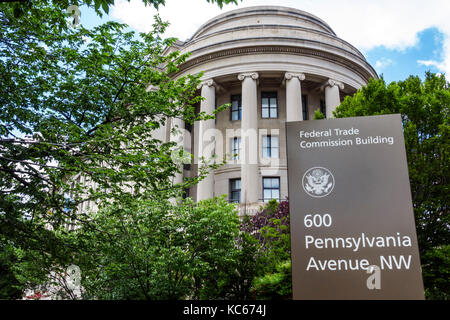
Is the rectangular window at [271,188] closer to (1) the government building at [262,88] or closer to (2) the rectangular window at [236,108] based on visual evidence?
(1) the government building at [262,88]

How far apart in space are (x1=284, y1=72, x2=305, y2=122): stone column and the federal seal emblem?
22.1 m

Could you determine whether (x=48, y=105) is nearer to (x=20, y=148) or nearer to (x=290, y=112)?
(x=20, y=148)

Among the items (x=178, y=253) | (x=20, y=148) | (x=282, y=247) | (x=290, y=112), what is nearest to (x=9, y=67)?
(x=20, y=148)

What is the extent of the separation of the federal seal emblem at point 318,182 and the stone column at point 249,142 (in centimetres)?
1979

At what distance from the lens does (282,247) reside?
37.6 ft

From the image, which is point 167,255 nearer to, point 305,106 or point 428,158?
point 428,158

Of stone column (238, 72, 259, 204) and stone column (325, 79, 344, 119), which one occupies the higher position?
stone column (325, 79, 344, 119)

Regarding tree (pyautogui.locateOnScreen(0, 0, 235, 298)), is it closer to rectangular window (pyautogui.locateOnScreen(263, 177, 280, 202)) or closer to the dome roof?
rectangular window (pyautogui.locateOnScreen(263, 177, 280, 202))

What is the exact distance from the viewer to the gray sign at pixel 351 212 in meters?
4.74

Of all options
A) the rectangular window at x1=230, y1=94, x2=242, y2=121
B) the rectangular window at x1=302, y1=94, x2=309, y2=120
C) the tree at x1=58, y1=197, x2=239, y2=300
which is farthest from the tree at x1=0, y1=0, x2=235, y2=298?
the rectangular window at x1=302, y1=94, x2=309, y2=120

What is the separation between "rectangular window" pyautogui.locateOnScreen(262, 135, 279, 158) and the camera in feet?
97.3

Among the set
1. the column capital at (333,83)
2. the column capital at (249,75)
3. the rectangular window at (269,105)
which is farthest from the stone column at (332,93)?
the column capital at (249,75)

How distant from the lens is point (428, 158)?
411 inches

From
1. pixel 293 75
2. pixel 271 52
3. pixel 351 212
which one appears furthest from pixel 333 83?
pixel 351 212
